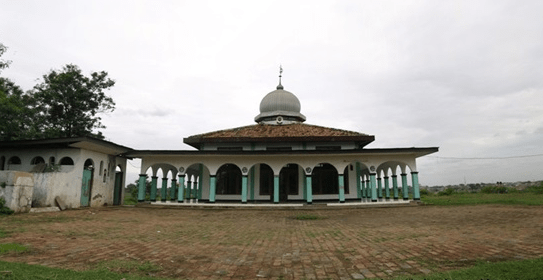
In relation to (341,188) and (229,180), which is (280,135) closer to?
(229,180)

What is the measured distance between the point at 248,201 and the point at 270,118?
8666 millimetres

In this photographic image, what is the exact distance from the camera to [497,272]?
393 cm

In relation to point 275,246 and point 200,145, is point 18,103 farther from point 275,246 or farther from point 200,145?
point 275,246

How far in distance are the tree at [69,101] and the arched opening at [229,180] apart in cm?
1195

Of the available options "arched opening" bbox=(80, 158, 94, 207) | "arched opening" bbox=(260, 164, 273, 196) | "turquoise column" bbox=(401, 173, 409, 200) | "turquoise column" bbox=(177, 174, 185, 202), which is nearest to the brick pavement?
"arched opening" bbox=(80, 158, 94, 207)

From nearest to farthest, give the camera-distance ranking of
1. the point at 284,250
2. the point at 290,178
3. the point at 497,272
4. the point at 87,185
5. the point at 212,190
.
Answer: the point at 497,272, the point at 284,250, the point at 87,185, the point at 212,190, the point at 290,178

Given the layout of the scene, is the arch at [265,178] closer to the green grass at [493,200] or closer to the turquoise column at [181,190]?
the turquoise column at [181,190]

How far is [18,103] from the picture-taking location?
19844 mm

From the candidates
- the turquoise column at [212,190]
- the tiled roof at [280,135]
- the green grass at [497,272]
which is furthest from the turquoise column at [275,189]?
the green grass at [497,272]

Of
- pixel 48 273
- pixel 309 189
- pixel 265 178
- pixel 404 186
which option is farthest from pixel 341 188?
pixel 48 273

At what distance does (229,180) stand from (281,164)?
14.0 ft

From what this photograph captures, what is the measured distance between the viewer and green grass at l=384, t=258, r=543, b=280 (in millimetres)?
3765

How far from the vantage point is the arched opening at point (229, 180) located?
71.7ft

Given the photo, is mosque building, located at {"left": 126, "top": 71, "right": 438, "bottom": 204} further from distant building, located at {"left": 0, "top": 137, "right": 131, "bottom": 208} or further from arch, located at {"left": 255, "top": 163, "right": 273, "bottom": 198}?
distant building, located at {"left": 0, "top": 137, "right": 131, "bottom": 208}
